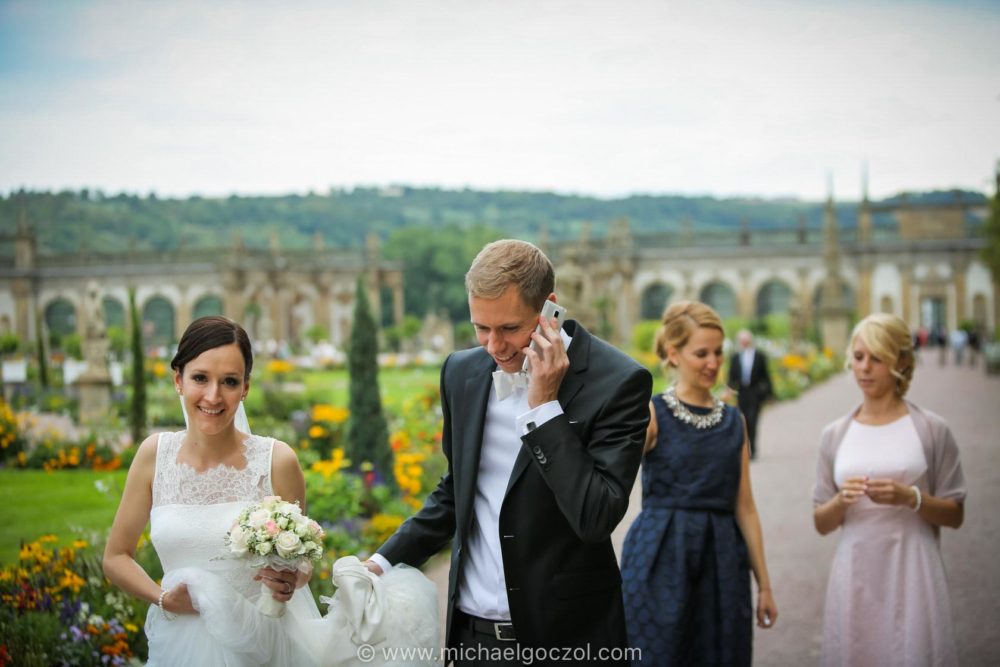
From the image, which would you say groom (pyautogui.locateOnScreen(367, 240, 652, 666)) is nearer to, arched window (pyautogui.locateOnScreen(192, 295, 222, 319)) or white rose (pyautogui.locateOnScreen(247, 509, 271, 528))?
white rose (pyautogui.locateOnScreen(247, 509, 271, 528))

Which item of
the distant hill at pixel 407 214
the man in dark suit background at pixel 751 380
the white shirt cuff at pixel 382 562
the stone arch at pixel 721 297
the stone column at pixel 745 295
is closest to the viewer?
the white shirt cuff at pixel 382 562

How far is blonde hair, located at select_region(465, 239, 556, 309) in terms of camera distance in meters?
2.32

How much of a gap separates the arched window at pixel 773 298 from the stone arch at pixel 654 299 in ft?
14.6

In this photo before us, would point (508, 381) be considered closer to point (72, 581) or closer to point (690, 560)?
point (690, 560)

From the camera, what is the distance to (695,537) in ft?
11.7

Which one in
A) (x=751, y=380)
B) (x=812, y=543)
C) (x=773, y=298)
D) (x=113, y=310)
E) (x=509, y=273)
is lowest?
(x=773, y=298)

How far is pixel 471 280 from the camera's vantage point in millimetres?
2363

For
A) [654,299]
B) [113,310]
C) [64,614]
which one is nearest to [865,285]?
[654,299]

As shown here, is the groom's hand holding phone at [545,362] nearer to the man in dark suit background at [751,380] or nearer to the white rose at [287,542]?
the white rose at [287,542]

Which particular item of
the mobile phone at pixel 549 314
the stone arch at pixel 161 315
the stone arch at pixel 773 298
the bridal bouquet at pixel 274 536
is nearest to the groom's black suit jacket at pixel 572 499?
the mobile phone at pixel 549 314

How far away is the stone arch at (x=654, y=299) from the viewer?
50.4 meters

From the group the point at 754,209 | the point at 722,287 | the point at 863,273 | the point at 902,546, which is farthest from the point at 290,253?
the point at 754,209

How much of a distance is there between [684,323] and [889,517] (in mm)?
1042

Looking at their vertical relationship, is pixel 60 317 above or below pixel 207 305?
above
